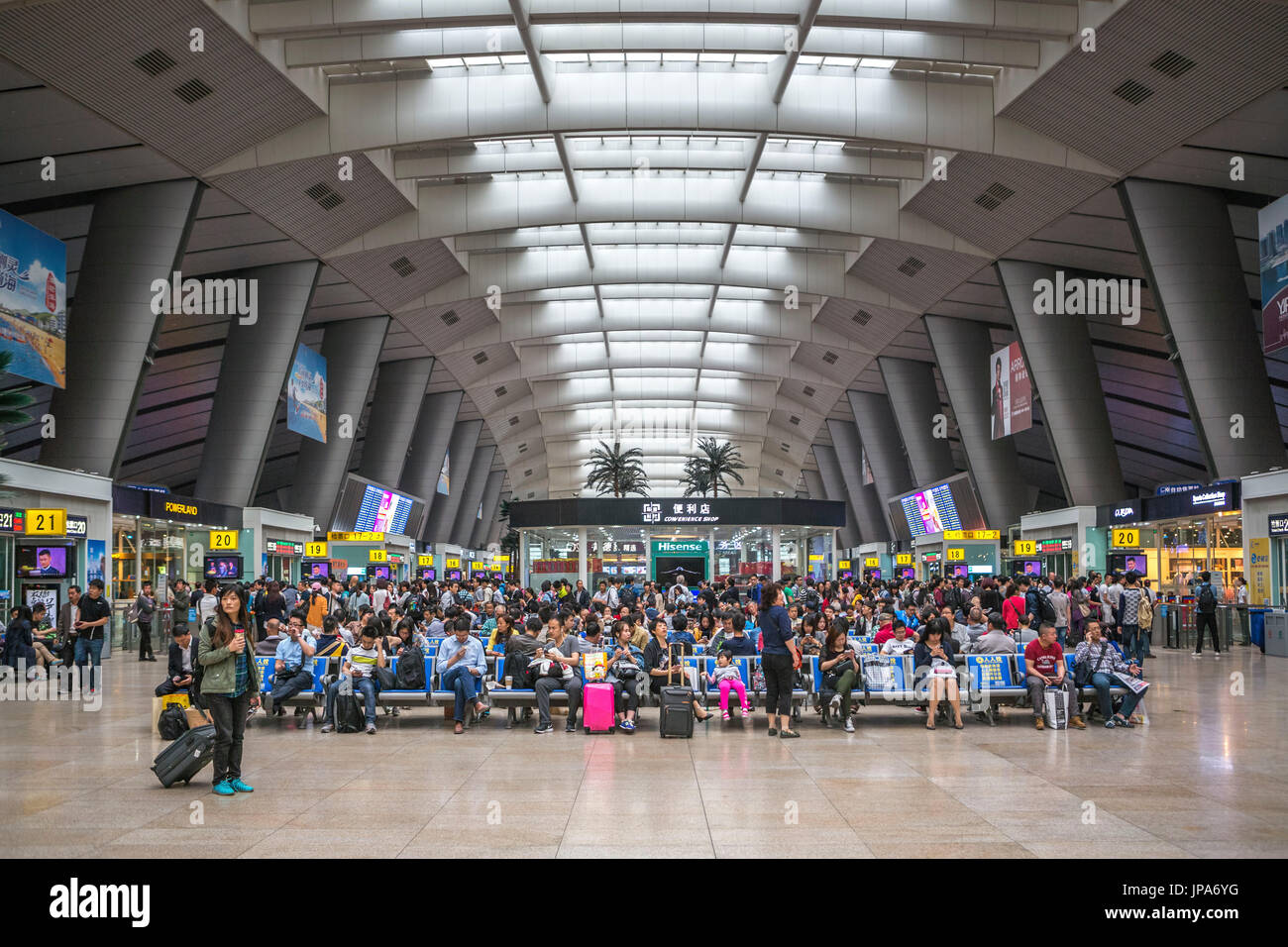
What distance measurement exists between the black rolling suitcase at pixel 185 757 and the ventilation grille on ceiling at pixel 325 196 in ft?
61.2

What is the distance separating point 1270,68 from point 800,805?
15.6m

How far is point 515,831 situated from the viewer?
6645 mm

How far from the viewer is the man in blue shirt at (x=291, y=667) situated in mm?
11812

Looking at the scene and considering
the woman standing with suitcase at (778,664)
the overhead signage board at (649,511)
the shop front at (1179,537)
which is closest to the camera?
the woman standing with suitcase at (778,664)

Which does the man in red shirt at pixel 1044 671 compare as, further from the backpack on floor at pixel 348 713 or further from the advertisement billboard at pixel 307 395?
the advertisement billboard at pixel 307 395

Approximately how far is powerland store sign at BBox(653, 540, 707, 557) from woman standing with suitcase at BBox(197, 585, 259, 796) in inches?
1289

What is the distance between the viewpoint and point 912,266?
3156 centimetres

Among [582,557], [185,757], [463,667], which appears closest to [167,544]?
[582,557]

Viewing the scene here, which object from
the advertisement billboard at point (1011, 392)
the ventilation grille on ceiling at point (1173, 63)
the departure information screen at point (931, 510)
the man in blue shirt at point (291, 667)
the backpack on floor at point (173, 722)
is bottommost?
the backpack on floor at point (173, 722)

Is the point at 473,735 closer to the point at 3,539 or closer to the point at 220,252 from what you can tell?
the point at 3,539

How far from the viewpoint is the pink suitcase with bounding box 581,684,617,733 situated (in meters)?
11.4

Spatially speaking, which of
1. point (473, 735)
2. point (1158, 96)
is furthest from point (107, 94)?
point (1158, 96)

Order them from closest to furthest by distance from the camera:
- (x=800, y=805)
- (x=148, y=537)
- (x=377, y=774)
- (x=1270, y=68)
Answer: (x=800, y=805), (x=377, y=774), (x=1270, y=68), (x=148, y=537)

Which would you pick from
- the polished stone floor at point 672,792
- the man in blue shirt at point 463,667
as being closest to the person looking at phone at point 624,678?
the polished stone floor at point 672,792
